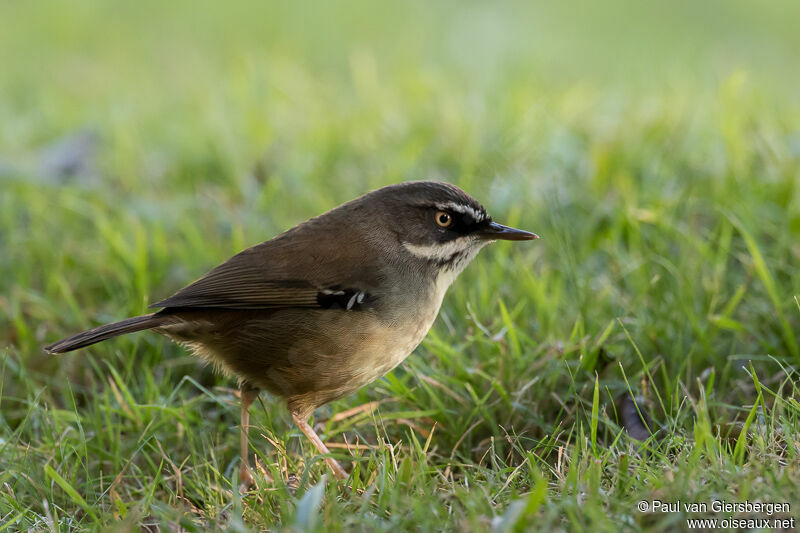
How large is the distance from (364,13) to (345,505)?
33.4 ft

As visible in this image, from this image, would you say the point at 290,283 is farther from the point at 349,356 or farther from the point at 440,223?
the point at 440,223

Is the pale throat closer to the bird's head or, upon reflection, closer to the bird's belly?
the bird's head

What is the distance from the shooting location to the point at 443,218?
467 centimetres

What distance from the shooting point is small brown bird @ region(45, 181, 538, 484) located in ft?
13.9

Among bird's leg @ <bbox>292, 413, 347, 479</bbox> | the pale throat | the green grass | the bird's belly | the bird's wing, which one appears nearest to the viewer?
the green grass

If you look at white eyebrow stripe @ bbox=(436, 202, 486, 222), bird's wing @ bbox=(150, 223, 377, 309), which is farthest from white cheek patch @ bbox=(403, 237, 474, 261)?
bird's wing @ bbox=(150, 223, 377, 309)

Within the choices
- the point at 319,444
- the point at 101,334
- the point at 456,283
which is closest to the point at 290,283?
the point at 319,444

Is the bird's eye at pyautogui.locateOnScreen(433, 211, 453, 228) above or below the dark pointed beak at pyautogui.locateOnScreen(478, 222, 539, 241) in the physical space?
above

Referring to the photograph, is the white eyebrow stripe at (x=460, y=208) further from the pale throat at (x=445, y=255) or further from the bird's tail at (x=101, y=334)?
the bird's tail at (x=101, y=334)

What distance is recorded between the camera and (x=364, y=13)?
1256 centimetres

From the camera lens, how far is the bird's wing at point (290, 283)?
4.34 m

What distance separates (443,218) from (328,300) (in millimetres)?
758

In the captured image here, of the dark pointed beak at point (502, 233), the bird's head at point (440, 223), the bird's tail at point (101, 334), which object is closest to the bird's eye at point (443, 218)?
the bird's head at point (440, 223)

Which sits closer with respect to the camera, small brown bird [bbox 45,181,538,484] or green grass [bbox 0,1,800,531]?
green grass [bbox 0,1,800,531]
